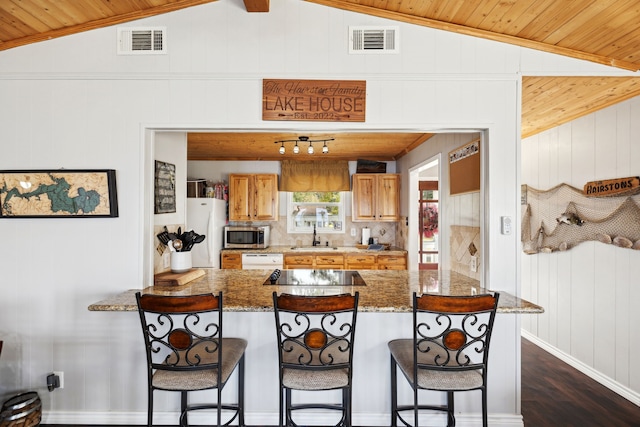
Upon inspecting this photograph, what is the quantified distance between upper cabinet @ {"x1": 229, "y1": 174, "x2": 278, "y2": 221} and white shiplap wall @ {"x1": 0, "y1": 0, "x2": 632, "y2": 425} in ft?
10.3

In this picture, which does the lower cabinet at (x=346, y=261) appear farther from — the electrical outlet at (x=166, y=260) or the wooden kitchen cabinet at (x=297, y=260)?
the electrical outlet at (x=166, y=260)

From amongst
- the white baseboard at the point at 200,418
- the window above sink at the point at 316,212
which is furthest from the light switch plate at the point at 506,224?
the window above sink at the point at 316,212

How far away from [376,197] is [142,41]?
396cm

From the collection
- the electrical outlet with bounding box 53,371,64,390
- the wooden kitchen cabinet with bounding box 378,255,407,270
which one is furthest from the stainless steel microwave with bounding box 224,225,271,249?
the electrical outlet with bounding box 53,371,64,390

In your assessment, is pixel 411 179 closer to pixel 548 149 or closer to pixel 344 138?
pixel 344 138

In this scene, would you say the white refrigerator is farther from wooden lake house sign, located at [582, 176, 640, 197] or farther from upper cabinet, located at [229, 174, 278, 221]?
wooden lake house sign, located at [582, 176, 640, 197]

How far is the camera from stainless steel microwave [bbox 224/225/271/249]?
5.48 m

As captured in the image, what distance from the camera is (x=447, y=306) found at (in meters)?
1.79

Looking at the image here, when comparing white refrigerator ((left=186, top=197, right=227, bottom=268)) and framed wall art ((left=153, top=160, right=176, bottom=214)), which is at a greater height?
framed wall art ((left=153, top=160, right=176, bottom=214))

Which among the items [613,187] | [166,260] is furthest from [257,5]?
[613,187]

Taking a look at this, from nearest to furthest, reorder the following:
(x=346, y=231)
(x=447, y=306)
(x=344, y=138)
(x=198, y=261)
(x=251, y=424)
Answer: (x=447, y=306)
(x=251, y=424)
(x=344, y=138)
(x=198, y=261)
(x=346, y=231)

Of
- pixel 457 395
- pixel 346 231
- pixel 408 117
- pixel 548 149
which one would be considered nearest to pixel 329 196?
pixel 346 231

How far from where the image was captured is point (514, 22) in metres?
2.29

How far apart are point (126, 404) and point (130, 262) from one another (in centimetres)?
99
